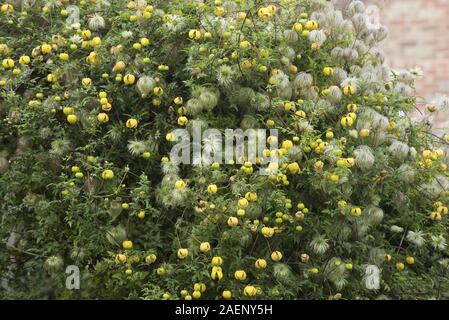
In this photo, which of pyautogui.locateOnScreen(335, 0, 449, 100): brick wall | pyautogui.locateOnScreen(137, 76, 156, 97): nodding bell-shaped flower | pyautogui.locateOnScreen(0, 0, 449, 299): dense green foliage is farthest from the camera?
pyautogui.locateOnScreen(335, 0, 449, 100): brick wall

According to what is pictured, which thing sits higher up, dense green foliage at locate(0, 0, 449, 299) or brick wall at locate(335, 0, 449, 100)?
dense green foliage at locate(0, 0, 449, 299)

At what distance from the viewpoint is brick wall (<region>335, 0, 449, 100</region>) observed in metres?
7.63

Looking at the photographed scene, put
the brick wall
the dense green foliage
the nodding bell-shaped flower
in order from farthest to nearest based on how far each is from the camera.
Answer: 1. the brick wall
2. the nodding bell-shaped flower
3. the dense green foliage

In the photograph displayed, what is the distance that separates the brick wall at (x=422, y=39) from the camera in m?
7.63

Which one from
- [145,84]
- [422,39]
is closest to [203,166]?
[145,84]

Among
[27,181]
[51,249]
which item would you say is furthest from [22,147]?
[51,249]

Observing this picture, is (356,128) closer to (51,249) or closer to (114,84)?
(114,84)

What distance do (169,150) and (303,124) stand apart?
2.35ft

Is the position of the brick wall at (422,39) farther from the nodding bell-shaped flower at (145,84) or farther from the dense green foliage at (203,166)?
the nodding bell-shaped flower at (145,84)

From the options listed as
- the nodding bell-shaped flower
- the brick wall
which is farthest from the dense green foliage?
the brick wall

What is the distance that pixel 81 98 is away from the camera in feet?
12.2

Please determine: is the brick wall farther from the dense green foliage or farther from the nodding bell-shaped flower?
the nodding bell-shaped flower

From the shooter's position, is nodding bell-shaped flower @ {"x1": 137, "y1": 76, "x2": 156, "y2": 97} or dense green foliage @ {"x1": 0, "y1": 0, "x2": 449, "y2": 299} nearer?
dense green foliage @ {"x1": 0, "y1": 0, "x2": 449, "y2": 299}

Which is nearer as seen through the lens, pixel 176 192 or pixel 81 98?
pixel 176 192
